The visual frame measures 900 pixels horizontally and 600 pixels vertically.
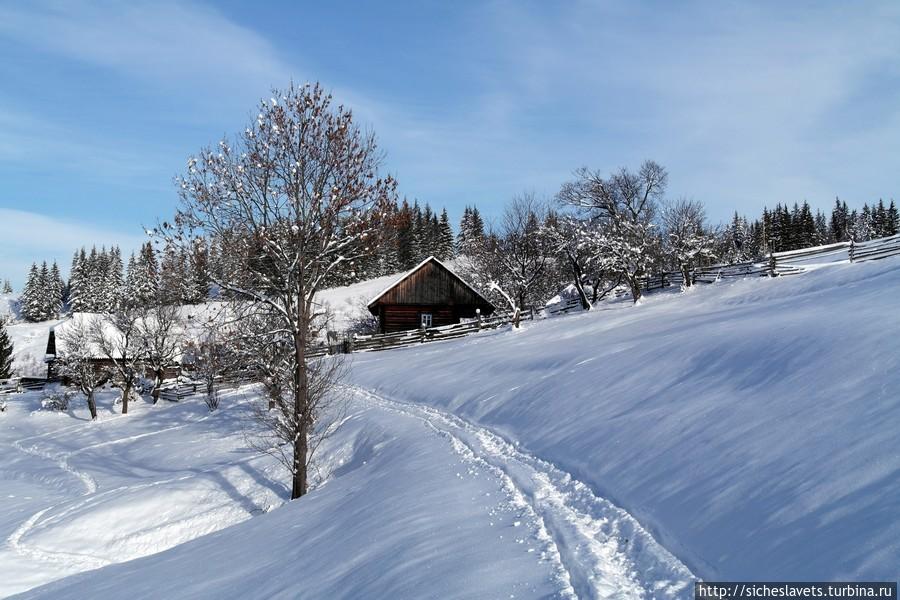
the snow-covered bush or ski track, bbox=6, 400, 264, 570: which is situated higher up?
the snow-covered bush

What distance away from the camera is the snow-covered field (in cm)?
539

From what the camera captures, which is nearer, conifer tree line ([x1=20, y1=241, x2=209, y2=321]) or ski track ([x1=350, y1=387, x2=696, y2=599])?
ski track ([x1=350, y1=387, x2=696, y2=599])

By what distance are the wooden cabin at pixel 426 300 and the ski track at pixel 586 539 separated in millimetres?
30487

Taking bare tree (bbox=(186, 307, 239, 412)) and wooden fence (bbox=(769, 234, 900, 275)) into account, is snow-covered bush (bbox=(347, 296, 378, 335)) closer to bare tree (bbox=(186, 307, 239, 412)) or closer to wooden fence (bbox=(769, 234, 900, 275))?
bare tree (bbox=(186, 307, 239, 412))

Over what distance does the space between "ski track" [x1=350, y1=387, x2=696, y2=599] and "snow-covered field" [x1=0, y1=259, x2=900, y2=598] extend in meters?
0.03

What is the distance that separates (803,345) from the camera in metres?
10.1

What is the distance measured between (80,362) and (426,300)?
24285 millimetres

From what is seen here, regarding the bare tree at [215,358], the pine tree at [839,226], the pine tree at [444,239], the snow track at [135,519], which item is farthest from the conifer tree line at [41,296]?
the pine tree at [839,226]

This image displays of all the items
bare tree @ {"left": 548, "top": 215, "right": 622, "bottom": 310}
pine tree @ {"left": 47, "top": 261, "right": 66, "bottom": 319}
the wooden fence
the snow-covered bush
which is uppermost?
pine tree @ {"left": 47, "top": 261, "right": 66, "bottom": 319}

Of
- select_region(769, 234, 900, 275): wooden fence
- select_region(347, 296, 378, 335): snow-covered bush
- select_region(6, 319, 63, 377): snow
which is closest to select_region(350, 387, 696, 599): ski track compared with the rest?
select_region(769, 234, 900, 275): wooden fence

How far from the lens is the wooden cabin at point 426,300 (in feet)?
134

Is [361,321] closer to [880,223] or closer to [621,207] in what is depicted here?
[621,207]

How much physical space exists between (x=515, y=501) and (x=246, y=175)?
31.6 ft

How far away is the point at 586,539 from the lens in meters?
6.32
